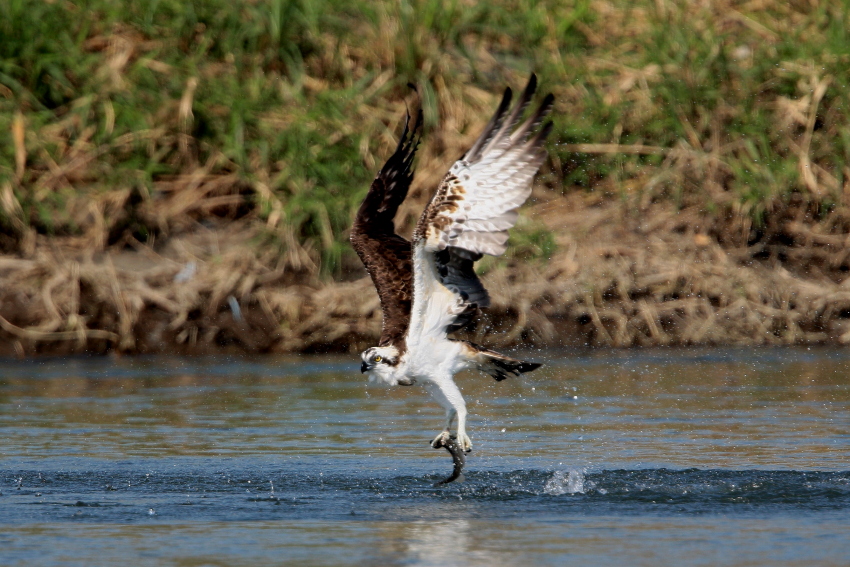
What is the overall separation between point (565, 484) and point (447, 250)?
1148mm

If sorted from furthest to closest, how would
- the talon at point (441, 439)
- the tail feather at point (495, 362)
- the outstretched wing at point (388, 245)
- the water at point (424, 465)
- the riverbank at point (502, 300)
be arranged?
the riverbank at point (502, 300), the outstretched wing at point (388, 245), the tail feather at point (495, 362), the talon at point (441, 439), the water at point (424, 465)

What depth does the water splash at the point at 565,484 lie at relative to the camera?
6.09m

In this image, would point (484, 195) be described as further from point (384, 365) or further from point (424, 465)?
point (424, 465)

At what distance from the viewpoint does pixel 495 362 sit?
6906 millimetres

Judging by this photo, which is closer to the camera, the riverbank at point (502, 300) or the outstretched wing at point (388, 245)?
the outstretched wing at point (388, 245)

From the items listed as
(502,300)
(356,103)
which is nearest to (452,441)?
(502,300)

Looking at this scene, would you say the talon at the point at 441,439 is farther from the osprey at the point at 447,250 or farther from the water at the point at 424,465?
the water at the point at 424,465

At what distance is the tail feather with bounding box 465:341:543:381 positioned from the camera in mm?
6770

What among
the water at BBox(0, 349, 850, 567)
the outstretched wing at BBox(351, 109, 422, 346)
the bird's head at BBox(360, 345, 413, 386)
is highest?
the outstretched wing at BBox(351, 109, 422, 346)

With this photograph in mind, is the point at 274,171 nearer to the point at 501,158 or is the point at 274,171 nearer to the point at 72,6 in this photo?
the point at 72,6

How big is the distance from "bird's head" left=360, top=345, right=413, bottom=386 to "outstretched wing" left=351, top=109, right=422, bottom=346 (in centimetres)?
17

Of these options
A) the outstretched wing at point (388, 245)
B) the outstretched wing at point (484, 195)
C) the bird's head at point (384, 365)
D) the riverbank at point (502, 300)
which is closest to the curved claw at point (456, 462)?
the bird's head at point (384, 365)

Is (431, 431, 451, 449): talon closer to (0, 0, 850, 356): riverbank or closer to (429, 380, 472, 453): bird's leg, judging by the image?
(429, 380, 472, 453): bird's leg

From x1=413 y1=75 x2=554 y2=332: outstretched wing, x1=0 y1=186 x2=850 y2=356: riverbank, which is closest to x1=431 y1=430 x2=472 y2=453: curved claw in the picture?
x1=413 y1=75 x2=554 y2=332: outstretched wing
